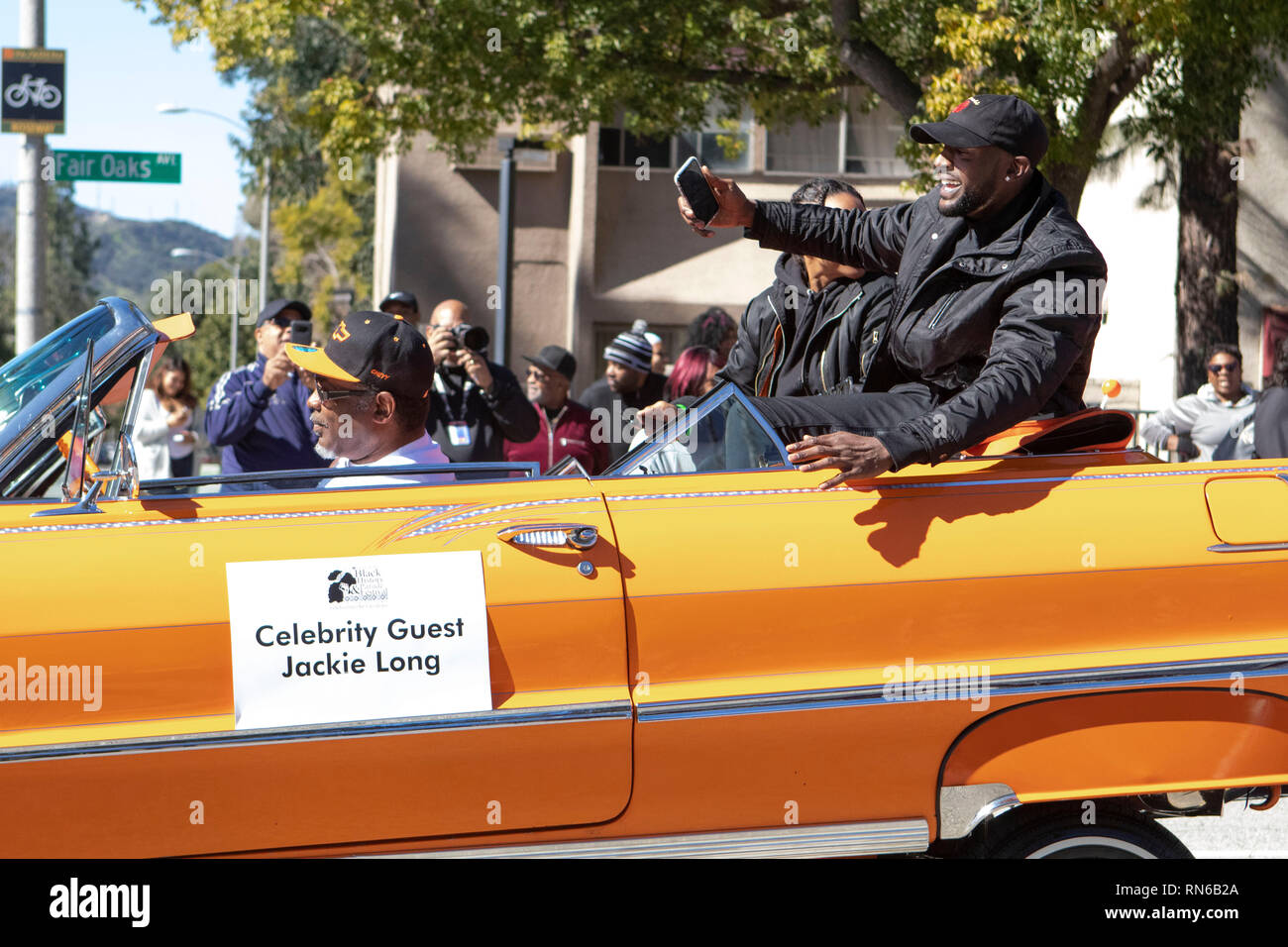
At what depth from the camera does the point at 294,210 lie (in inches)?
2282

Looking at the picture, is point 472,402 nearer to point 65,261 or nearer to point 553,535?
point 553,535

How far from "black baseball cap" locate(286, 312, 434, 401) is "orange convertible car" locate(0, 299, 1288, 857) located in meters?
0.30

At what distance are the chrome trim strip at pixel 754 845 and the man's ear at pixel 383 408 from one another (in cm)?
115

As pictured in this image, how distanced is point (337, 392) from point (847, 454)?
1.31 metres

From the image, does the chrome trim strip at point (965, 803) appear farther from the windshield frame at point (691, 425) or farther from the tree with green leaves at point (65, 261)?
the tree with green leaves at point (65, 261)

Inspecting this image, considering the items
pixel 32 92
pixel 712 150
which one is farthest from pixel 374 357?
pixel 712 150

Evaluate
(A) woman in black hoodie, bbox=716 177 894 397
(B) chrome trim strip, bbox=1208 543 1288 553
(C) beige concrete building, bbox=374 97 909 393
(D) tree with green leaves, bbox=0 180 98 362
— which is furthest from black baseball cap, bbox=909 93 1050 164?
(D) tree with green leaves, bbox=0 180 98 362

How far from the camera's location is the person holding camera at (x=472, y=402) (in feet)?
20.8

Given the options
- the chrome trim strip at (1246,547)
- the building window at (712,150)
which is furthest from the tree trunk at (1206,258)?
the chrome trim strip at (1246,547)

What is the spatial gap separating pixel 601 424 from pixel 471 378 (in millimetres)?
992

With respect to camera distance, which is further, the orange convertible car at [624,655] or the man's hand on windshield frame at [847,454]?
the man's hand on windshield frame at [847,454]

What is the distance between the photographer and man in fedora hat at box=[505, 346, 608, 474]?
7219 millimetres

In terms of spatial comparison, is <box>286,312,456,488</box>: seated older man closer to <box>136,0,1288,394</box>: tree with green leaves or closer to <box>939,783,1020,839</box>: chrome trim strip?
<box>939,783,1020,839</box>: chrome trim strip
